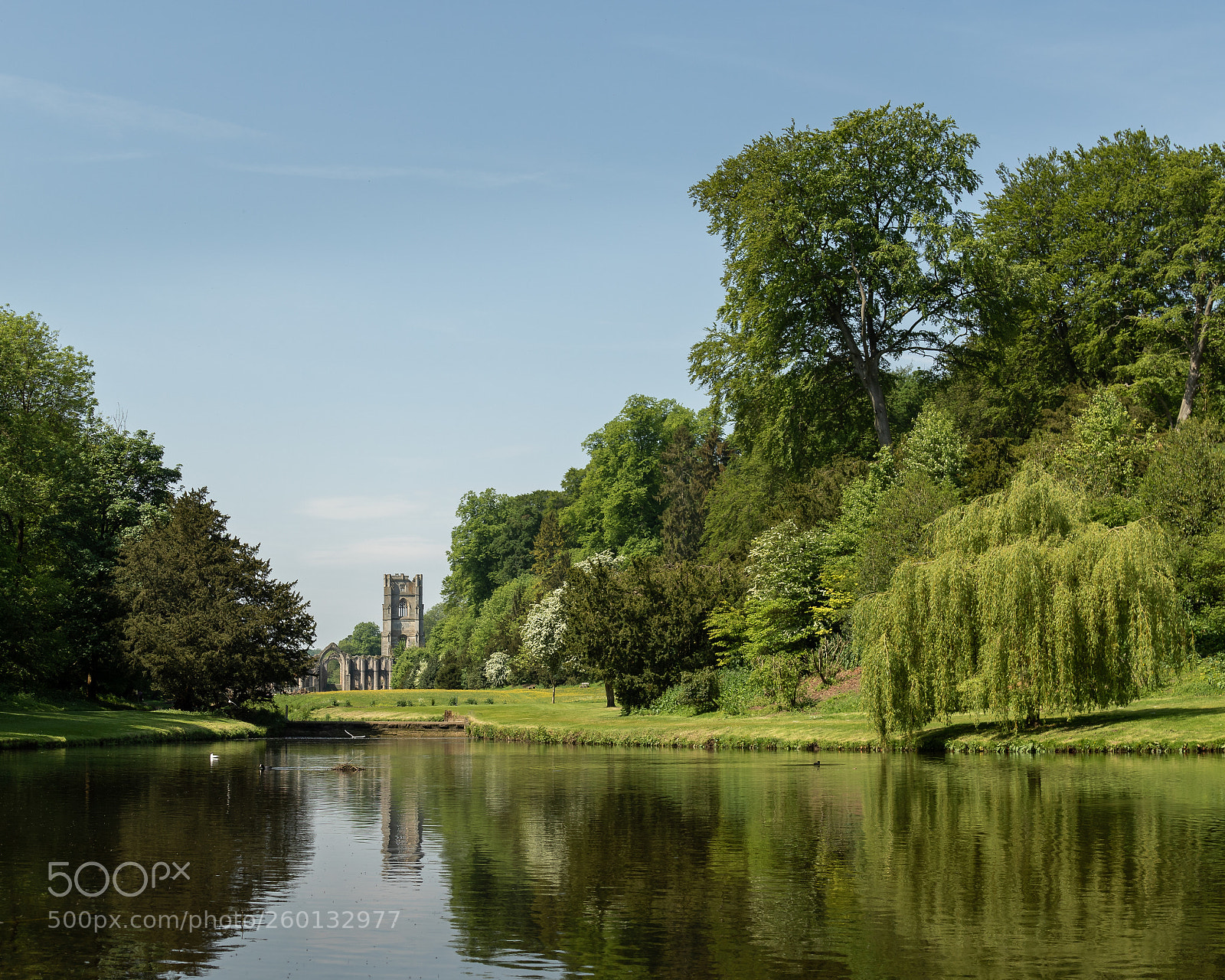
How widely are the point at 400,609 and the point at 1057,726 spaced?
6642 inches

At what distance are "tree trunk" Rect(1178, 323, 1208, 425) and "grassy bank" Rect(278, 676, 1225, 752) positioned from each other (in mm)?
17097

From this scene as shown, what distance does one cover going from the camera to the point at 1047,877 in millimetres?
13078

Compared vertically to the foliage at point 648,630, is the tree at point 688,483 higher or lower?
higher

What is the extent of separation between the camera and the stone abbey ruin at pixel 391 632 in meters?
169

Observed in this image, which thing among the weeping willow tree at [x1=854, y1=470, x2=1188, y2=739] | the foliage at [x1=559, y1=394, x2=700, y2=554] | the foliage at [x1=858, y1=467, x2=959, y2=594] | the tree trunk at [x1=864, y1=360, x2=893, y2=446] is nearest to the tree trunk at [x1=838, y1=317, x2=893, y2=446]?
the tree trunk at [x1=864, y1=360, x2=893, y2=446]

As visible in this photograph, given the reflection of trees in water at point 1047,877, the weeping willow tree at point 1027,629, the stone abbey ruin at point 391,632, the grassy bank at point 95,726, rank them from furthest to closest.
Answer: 1. the stone abbey ruin at point 391,632
2. the grassy bank at point 95,726
3. the weeping willow tree at point 1027,629
4. the reflection of trees in water at point 1047,877

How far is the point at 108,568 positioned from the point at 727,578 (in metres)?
31.5

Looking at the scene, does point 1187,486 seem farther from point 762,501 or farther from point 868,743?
point 762,501

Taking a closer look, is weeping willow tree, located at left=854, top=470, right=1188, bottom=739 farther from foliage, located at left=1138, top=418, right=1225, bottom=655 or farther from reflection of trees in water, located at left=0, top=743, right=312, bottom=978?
reflection of trees in water, located at left=0, top=743, right=312, bottom=978

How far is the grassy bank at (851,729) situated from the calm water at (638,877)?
8.94 feet

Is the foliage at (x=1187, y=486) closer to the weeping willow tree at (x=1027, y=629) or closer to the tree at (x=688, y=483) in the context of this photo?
the weeping willow tree at (x=1027, y=629)

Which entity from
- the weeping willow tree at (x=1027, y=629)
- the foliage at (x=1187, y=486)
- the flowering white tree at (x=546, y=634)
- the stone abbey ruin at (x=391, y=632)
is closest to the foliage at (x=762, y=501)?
the flowering white tree at (x=546, y=634)

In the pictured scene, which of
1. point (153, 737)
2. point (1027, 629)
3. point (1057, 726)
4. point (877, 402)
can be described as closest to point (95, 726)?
point (153, 737)

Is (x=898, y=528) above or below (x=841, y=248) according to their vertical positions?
below
